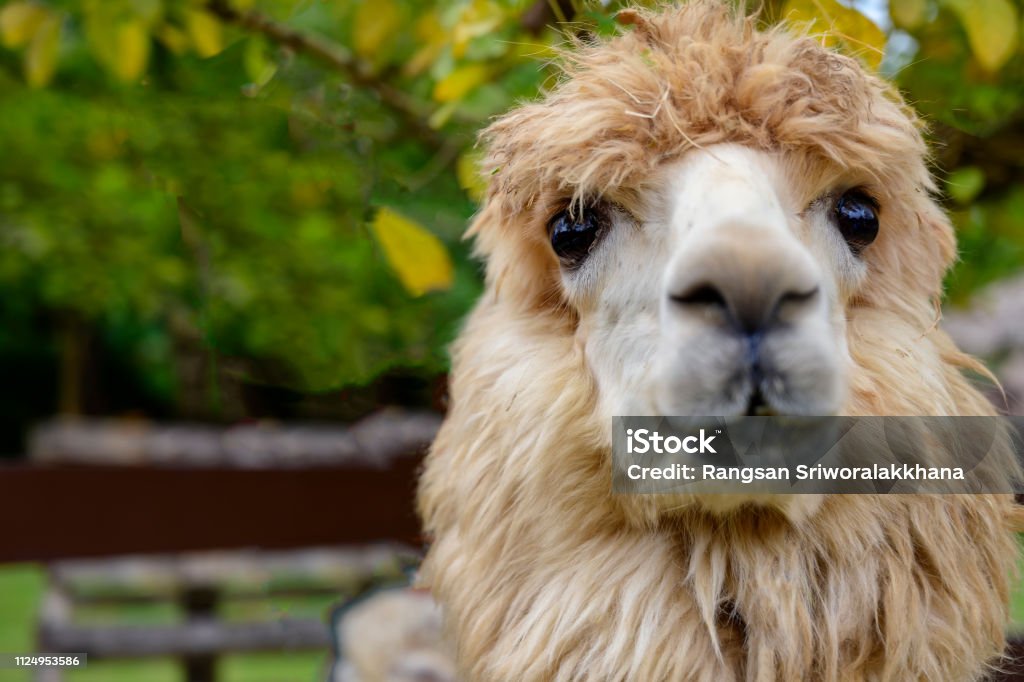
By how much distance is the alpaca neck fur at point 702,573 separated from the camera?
1.30m

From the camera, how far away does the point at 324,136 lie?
253 cm

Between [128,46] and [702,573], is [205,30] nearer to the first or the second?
[128,46]

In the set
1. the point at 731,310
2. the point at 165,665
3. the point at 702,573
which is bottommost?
the point at 165,665

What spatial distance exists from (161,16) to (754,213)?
2.09 m

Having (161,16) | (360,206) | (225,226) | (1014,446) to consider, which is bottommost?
(1014,446)

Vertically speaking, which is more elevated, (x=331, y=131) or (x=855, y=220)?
(x=331, y=131)

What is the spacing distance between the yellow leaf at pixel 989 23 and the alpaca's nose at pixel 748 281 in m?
0.83

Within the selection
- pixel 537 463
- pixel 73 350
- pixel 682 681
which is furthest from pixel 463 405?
pixel 73 350

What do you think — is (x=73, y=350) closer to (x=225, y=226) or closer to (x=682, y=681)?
(x=225, y=226)

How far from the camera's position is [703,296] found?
1134 millimetres

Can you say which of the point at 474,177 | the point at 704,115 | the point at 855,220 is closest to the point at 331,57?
the point at 474,177

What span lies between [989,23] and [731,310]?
967 millimetres

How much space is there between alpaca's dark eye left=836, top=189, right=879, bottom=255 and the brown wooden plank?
190 cm

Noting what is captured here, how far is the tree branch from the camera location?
2.51 m
